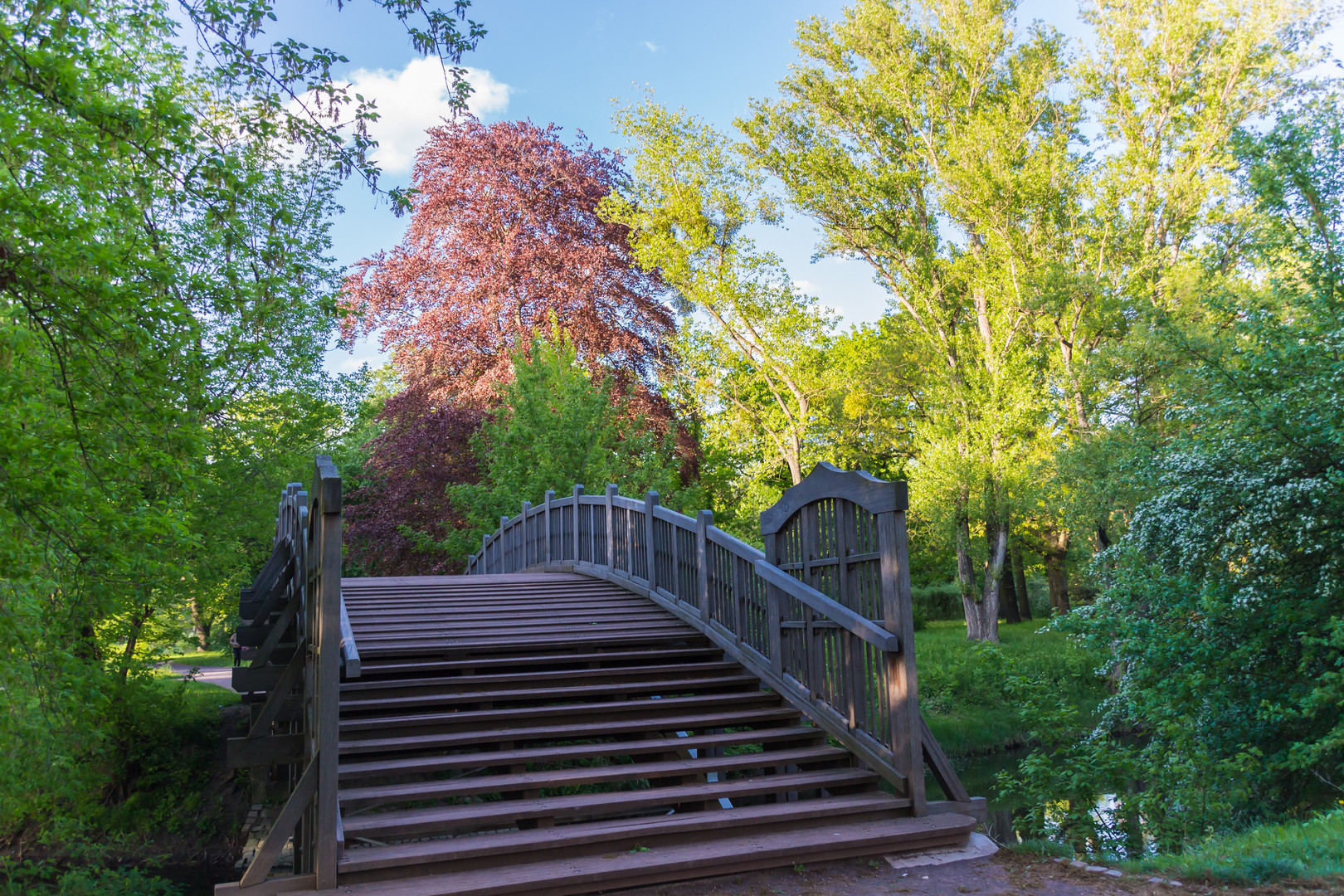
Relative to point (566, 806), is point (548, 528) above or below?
above

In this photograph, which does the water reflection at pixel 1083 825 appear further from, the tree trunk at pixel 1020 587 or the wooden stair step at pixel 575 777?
the tree trunk at pixel 1020 587

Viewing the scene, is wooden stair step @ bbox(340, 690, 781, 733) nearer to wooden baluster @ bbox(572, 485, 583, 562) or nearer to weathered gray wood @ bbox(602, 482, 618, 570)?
weathered gray wood @ bbox(602, 482, 618, 570)

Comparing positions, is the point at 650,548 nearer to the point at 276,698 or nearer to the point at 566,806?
the point at 276,698

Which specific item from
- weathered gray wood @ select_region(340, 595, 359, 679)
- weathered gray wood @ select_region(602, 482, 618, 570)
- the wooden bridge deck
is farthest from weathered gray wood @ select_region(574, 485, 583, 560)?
weathered gray wood @ select_region(340, 595, 359, 679)

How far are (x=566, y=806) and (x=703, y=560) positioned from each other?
12.2ft

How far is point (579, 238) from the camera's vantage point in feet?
77.7

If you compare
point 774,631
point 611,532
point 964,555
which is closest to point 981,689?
point 964,555

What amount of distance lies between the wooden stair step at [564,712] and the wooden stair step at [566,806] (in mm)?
839

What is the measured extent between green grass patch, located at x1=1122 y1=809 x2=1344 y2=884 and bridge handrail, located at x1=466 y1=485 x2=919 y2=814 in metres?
1.58

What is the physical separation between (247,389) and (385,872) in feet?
41.3

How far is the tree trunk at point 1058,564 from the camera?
25.4 metres

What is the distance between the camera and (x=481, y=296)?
2264cm

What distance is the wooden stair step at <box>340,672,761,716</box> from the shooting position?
286 inches

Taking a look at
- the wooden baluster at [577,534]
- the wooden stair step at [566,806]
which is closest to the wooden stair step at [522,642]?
the wooden stair step at [566,806]
